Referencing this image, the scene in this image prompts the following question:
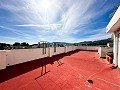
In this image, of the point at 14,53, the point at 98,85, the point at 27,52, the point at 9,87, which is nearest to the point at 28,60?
the point at 27,52

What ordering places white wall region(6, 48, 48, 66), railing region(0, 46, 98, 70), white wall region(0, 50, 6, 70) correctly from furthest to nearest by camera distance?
white wall region(6, 48, 48, 66), railing region(0, 46, 98, 70), white wall region(0, 50, 6, 70)

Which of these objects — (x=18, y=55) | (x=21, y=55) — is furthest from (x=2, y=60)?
(x=21, y=55)

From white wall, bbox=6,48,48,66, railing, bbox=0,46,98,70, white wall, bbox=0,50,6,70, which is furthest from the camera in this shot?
white wall, bbox=6,48,48,66

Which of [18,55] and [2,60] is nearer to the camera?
[2,60]

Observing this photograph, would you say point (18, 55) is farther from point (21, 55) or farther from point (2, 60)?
point (2, 60)

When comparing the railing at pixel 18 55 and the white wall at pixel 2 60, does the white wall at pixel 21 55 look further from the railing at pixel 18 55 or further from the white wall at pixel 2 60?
the white wall at pixel 2 60

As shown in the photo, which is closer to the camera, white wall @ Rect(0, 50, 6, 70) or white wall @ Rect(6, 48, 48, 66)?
white wall @ Rect(0, 50, 6, 70)

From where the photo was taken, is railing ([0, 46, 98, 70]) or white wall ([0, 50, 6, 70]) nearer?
white wall ([0, 50, 6, 70])

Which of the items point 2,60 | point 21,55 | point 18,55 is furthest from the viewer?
point 21,55

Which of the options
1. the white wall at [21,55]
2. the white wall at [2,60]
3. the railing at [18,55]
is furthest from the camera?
the white wall at [21,55]

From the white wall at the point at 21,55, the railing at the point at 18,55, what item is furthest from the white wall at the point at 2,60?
the white wall at the point at 21,55

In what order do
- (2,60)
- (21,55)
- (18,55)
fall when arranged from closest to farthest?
1. (2,60)
2. (18,55)
3. (21,55)

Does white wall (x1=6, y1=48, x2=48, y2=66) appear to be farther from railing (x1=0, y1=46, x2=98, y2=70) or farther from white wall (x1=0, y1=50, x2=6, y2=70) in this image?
white wall (x1=0, y1=50, x2=6, y2=70)

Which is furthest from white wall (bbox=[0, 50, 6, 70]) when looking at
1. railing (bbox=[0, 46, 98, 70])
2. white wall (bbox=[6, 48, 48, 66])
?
white wall (bbox=[6, 48, 48, 66])
